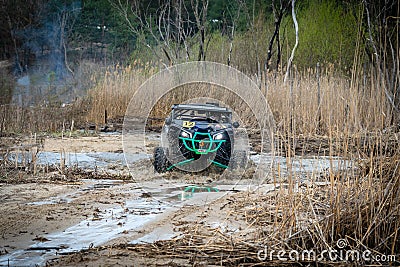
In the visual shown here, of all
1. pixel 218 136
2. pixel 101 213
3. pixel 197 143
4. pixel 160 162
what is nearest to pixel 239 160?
pixel 218 136

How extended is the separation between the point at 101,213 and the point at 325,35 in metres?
8.62

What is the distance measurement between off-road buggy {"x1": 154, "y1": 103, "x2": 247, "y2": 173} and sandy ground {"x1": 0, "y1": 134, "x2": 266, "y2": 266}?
5.4 inches

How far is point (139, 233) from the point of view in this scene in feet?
9.59

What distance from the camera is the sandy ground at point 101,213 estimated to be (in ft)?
8.53

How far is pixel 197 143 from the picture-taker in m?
4.38

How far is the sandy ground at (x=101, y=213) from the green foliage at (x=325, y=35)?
6956mm

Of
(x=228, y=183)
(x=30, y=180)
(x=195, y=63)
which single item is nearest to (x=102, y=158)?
(x=30, y=180)

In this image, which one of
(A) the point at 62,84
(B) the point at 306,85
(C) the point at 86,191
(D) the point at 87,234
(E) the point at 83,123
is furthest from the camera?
(A) the point at 62,84

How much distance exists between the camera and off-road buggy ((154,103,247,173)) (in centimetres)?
438

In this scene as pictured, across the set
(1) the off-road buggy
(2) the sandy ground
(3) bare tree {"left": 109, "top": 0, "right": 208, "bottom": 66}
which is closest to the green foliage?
(3) bare tree {"left": 109, "top": 0, "right": 208, "bottom": 66}

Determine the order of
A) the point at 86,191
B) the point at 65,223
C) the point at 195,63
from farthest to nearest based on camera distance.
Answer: the point at 195,63 < the point at 86,191 < the point at 65,223

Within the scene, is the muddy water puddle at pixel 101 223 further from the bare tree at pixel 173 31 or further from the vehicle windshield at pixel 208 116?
the bare tree at pixel 173 31

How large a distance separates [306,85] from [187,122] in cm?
348

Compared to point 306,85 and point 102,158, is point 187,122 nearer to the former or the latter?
point 102,158
